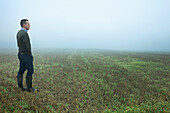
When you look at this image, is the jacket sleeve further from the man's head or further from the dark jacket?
the man's head

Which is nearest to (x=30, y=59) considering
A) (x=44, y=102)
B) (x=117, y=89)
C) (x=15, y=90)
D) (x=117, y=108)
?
(x=15, y=90)

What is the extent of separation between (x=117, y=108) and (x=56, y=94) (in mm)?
3175

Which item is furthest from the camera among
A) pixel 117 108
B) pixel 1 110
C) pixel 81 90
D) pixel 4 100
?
pixel 81 90

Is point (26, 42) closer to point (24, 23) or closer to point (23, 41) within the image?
point (23, 41)

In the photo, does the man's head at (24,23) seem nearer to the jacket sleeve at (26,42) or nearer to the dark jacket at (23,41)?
the dark jacket at (23,41)

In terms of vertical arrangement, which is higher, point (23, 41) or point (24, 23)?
point (24, 23)

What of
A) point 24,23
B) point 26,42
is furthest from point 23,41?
point 24,23

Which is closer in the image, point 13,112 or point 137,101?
point 13,112

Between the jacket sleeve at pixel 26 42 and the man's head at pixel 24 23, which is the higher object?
the man's head at pixel 24 23

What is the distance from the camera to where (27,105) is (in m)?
3.66

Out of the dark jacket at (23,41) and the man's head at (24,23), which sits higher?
the man's head at (24,23)

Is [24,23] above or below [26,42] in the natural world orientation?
above

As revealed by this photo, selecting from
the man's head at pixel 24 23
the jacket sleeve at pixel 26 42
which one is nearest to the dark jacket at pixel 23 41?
the jacket sleeve at pixel 26 42

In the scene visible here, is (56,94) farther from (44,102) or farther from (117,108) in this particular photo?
(117,108)
